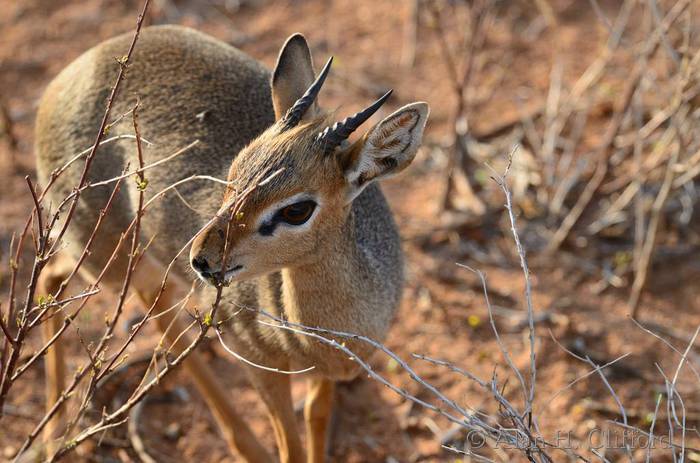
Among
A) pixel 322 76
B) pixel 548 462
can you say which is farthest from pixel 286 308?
Answer: pixel 548 462

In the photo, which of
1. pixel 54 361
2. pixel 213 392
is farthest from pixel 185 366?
pixel 54 361

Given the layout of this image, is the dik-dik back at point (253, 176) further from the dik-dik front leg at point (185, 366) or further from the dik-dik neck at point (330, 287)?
the dik-dik front leg at point (185, 366)

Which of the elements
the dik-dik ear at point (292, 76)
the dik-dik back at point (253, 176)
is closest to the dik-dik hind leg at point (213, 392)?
the dik-dik back at point (253, 176)

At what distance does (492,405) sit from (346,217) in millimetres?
1862

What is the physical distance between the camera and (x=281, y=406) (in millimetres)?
4367

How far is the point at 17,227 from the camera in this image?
6238 mm

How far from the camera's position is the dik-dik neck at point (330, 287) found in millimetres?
3824

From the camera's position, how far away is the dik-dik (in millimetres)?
3496

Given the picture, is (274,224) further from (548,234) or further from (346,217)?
(548,234)

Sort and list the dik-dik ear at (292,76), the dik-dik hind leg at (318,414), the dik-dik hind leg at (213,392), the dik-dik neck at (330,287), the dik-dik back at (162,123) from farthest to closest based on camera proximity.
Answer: the dik-dik hind leg at (213,392) → the dik-dik hind leg at (318,414) → the dik-dik back at (162,123) → the dik-dik ear at (292,76) → the dik-dik neck at (330,287)

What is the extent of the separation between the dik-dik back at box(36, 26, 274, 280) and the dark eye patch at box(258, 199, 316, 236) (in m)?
0.81

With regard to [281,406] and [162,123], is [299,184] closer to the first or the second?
[162,123]

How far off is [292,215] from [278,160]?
23 centimetres

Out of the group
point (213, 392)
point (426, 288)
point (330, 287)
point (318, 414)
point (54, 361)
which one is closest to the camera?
point (330, 287)
